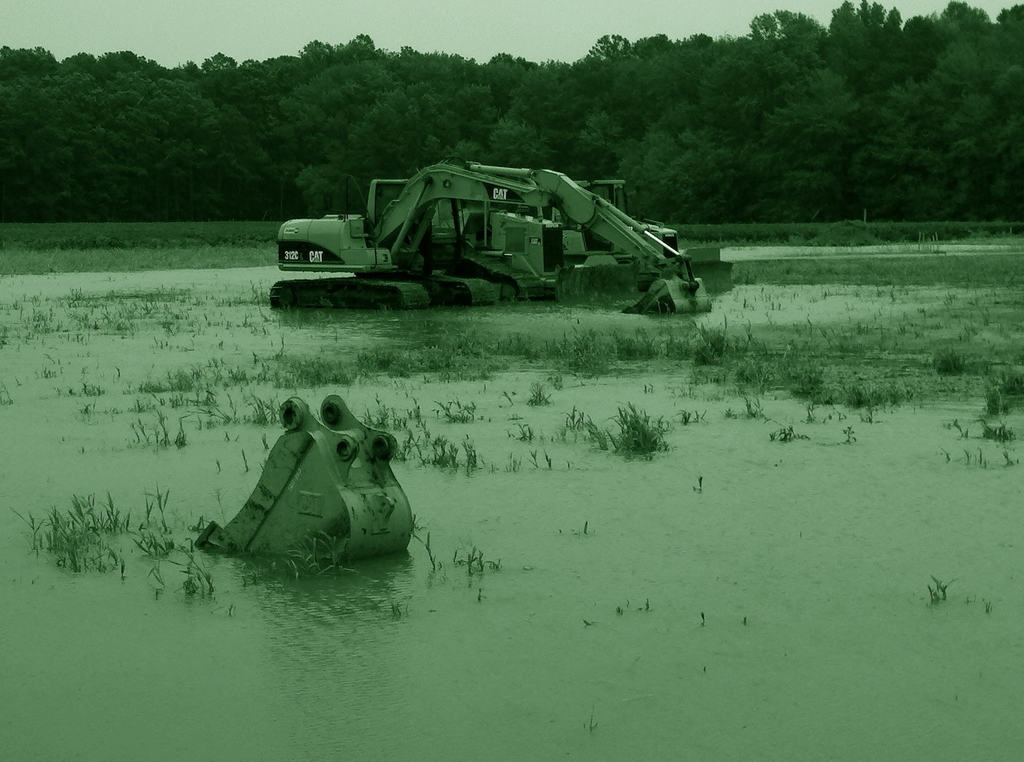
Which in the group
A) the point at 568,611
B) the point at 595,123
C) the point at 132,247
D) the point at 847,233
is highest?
the point at 595,123

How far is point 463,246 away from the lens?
2561 centimetres

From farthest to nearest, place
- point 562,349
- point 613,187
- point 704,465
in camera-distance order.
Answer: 1. point 613,187
2. point 562,349
3. point 704,465

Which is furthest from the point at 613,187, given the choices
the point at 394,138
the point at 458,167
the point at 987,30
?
the point at 987,30

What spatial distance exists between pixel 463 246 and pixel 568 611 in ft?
65.1

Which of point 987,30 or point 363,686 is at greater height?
point 987,30

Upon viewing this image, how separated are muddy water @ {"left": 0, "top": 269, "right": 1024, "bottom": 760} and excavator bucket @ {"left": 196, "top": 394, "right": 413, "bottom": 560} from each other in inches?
5.6

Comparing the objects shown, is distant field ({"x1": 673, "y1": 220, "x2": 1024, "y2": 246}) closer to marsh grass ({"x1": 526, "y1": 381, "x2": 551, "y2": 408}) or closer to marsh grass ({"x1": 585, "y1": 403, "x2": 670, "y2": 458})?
marsh grass ({"x1": 526, "y1": 381, "x2": 551, "y2": 408})

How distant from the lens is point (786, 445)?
9617mm

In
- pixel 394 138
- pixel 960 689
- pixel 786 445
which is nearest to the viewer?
pixel 960 689

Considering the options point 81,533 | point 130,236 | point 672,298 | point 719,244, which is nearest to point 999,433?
point 81,533

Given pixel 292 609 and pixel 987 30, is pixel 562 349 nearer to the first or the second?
pixel 292 609

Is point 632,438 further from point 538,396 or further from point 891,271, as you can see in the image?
point 891,271

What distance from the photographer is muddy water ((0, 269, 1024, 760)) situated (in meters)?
4.78

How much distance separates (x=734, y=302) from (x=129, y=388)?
1225cm
